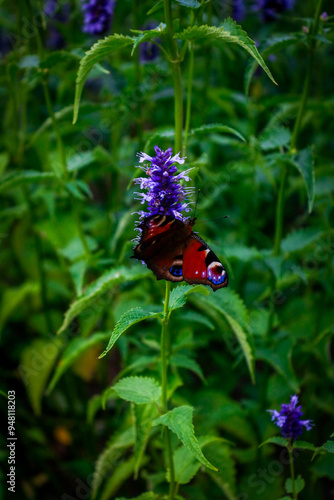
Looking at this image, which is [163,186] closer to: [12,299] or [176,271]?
[176,271]

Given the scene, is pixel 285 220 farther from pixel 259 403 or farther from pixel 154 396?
pixel 154 396

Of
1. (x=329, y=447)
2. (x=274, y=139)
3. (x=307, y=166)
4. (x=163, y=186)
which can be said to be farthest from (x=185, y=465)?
(x=274, y=139)

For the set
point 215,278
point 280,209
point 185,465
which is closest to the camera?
point 215,278

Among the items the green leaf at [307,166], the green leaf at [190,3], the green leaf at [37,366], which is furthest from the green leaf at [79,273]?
the green leaf at [190,3]

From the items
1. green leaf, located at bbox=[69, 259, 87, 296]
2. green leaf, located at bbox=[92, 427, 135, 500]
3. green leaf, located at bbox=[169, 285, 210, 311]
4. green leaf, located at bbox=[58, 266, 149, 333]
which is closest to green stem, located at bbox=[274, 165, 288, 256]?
green leaf, located at bbox=[58, 266, 149, 333]

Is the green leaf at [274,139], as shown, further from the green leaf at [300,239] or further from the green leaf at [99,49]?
the green leaf at [99,49]

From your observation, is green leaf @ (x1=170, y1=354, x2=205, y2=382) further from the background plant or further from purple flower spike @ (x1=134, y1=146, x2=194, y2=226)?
purple flower spike @ (x1=134, y1=146, x2=194, y2=226)
